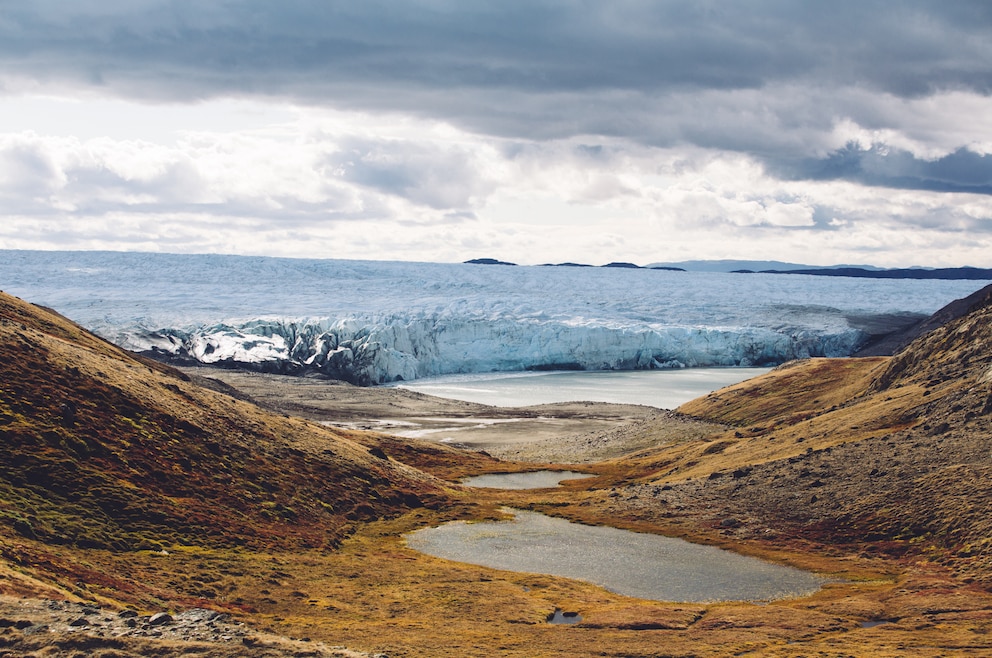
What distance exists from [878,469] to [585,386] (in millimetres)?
81398

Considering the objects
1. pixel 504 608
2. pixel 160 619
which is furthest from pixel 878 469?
pixel 160 619

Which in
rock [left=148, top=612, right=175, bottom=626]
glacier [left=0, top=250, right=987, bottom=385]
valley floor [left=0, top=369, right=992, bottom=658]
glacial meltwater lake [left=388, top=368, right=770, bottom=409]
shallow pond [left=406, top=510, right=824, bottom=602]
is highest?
glacier [left=0, top=250, right=987, bottom=385]

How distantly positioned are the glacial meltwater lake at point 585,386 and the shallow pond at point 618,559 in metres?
62.4

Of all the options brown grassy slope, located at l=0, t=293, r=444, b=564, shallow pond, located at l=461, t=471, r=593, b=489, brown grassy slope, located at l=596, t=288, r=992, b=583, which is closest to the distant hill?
brown grassy slope, located at l=596, t=288, r=992, b=583

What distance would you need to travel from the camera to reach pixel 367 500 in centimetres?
4162

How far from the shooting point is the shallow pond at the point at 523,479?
52.7m

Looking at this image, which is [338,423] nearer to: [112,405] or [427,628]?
[112,405]

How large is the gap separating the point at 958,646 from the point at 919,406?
2428cm

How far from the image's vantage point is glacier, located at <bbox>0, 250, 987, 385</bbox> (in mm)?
130500

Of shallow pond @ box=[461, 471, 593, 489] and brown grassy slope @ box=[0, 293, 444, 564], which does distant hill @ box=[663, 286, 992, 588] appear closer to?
shallow pond @ box=[461, 471, 593, 489]

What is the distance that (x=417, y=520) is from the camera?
40562 mm

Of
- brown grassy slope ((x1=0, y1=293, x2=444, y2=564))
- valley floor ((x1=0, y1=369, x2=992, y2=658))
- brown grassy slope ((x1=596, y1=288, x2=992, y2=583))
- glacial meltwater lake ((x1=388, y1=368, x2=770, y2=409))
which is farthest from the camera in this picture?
glacial meltwater lake ((x1=388, y1=368, x2=770, y2=409))

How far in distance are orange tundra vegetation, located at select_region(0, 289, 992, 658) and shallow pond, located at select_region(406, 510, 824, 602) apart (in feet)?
3.71

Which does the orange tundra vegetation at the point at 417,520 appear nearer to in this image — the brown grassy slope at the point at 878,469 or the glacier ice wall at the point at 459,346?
the brown grassy slope at the point at 878,469
